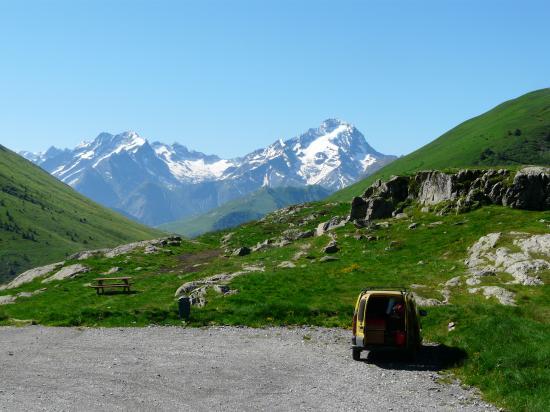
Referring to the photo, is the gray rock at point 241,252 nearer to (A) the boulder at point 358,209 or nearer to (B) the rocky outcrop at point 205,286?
(A) the boulder at point 358,209

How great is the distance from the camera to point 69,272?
210 feet

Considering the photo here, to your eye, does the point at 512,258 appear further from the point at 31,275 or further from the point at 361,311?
the point at 31,275

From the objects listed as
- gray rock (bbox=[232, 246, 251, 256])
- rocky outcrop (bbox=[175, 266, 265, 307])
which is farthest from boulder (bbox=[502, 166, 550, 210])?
gray rock (bbox=[232, 246, 251, 256])

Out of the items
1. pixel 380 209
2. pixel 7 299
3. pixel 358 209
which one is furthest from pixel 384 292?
pixel 358 209

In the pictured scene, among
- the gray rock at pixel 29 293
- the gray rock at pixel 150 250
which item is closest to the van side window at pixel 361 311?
the gray rock at pixel 29 293

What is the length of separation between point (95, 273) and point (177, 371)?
41683 millimetres

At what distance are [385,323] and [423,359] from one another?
2749mm

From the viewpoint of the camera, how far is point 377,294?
27.0 meters

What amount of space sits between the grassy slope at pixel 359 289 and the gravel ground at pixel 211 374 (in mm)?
2269

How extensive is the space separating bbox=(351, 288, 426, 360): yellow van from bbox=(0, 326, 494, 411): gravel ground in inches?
37.5

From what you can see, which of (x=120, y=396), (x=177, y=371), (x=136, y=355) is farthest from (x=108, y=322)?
(x=120, y=396)

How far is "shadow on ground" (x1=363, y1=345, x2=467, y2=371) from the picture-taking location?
25234mm

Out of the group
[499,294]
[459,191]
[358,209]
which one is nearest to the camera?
[499,294]

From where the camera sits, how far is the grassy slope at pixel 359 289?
23406 mm
